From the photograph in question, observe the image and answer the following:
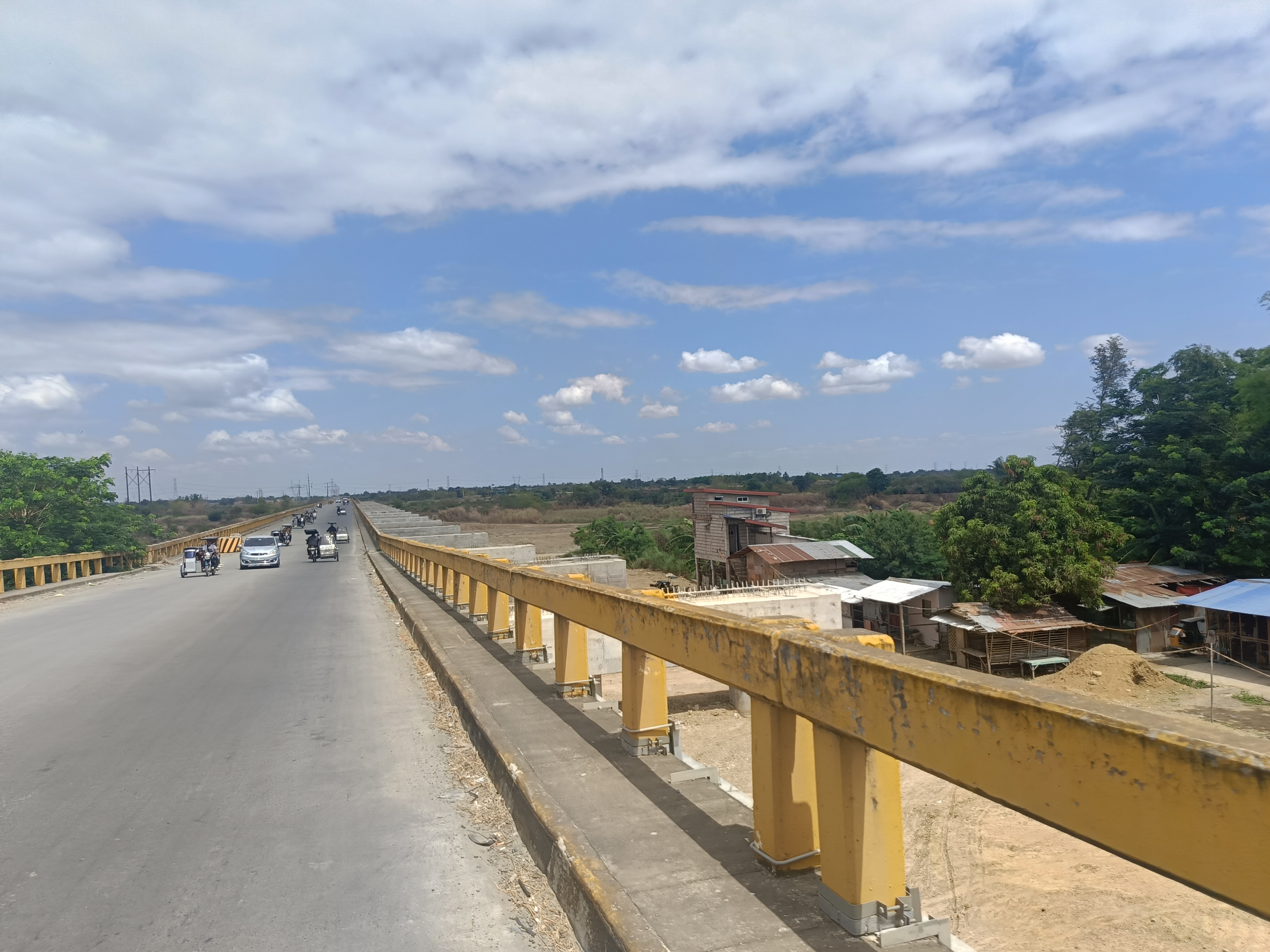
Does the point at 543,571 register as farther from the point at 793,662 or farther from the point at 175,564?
the point at 175,564

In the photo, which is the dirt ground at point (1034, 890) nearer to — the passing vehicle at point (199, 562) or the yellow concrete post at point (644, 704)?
the yellow concrete post at point (644, 704)

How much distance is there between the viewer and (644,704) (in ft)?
16.0

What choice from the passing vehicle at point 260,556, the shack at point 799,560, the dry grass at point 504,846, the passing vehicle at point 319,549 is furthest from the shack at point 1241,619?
the passing vehicle at point 260,556

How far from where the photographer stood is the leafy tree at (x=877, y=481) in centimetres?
11731

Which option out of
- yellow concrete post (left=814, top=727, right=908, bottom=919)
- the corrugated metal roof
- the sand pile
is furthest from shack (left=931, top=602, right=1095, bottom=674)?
yellow concrete post (left=814, top=727, right=908, bottom=919)

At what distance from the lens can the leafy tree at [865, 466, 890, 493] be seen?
385 feet

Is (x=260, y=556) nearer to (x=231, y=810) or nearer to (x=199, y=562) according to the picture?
(x=199, y=562)

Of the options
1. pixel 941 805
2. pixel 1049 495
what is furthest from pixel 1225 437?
pixel 941 805

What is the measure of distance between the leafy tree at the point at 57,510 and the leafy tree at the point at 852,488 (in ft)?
292

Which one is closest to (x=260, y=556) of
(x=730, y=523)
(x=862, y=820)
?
(x=730, y=523)

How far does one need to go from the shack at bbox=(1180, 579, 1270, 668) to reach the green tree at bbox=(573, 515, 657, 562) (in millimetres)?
30378

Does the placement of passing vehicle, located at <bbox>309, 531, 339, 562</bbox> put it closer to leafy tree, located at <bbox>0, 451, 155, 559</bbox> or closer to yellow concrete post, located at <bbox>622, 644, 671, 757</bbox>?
leafy tree, located at <bbox>0, 451, 155, 559</bbox>

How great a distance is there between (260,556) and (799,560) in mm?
21131

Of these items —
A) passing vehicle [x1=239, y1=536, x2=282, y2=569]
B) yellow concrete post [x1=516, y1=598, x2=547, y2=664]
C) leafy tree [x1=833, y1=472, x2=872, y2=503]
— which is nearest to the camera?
yellow concrete post [x1=516, y1=598, x2=547, y2=664]
